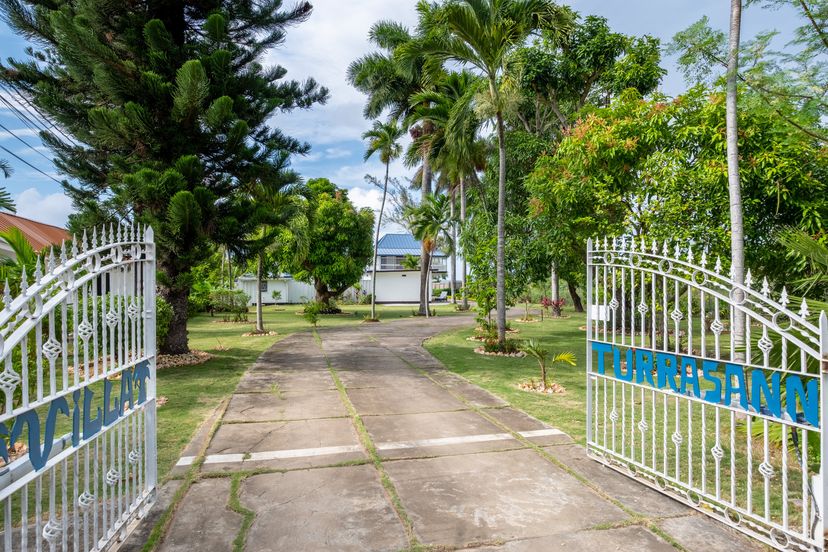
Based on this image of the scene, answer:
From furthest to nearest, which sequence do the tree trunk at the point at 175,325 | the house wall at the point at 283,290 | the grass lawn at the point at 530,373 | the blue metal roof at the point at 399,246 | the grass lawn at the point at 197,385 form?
1. the blue metal roof at the point at 399,246
2. the house wall at the point at 283,290
3. the tree trunk at the point at 175,325
4. the grass lawn at the point at 530,373
5. the grass lawn at the point at 197,385

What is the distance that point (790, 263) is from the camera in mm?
8703

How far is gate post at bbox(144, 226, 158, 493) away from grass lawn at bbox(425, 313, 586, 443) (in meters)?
3.99

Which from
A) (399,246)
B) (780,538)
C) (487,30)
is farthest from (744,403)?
(399,246)

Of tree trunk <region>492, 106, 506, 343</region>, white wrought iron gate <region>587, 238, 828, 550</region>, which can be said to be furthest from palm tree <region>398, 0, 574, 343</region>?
white wrought iron gate <region>587, 238, 828, 550</region>

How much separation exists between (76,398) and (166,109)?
25.9 ft

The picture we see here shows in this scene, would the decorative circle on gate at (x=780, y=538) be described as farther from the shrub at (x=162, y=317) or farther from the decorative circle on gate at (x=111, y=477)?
the shrub at (x=162, y=317)

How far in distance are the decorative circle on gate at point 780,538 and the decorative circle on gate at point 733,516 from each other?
18 centimetres

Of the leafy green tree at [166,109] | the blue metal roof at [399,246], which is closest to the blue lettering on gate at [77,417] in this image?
the leafy green tree at [166,109]

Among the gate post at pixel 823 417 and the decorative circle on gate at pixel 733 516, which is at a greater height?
the gate post at pixel 823 417

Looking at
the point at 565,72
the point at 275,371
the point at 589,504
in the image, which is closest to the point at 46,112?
the point at 275,371

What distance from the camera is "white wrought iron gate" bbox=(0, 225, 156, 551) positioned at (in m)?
2.15

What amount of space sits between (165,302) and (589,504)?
28.3ft

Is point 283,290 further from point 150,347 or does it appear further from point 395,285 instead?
point 150,347

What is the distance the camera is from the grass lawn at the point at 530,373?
6.16 meters
